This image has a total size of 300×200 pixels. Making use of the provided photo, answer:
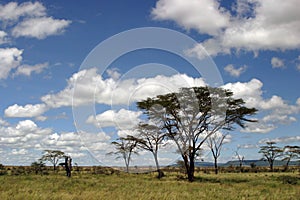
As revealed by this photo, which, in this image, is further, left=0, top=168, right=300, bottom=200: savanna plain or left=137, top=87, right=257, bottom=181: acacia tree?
left=137, top=87, right=257, bottom=181: acacia tree

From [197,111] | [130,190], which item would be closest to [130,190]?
[130,190]

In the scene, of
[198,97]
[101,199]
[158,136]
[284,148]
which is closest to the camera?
[101,199]

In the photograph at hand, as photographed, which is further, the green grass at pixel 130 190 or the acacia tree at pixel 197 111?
the acacia tree at pixel 197 111

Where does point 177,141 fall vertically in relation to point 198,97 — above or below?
below

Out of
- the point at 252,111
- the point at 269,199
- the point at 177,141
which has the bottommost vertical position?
the point at 269,199

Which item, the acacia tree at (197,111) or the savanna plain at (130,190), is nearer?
the savanna plain at (130,190)

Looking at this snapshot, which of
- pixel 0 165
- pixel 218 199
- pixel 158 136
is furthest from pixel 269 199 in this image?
pixel 0 165

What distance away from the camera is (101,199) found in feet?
43.1

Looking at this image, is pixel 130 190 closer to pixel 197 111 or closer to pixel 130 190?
pixel 130 190

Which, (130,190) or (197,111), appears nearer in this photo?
(130,190)

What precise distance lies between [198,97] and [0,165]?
128 feet

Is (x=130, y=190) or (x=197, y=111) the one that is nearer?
(x=130, y=190)

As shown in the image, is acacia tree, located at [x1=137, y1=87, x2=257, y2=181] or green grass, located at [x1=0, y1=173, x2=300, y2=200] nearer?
green grass, located at [x1=0, y1=173, x2=300, y2=200]

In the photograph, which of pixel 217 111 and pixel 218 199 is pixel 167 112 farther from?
pixel 218 199
